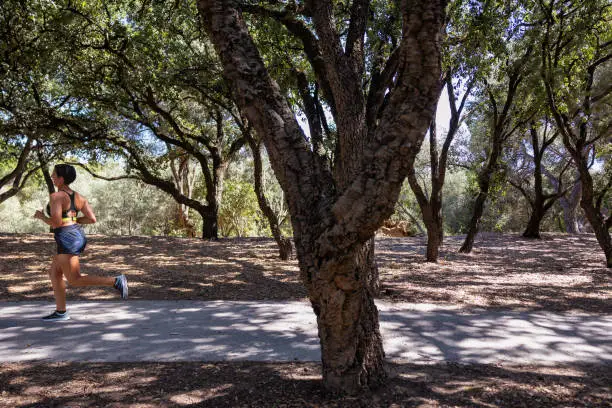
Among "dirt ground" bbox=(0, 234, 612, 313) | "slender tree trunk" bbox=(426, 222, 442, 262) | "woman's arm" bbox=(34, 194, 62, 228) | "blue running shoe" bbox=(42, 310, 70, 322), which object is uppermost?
"woman's arm" bbox=(34, 194, 62, 228)

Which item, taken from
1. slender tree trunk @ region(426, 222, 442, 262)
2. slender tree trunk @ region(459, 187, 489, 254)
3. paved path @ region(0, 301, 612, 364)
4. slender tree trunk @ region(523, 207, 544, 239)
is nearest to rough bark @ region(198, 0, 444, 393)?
paved path @ region(0, 301, 612, 364)

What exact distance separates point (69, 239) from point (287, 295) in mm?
3335

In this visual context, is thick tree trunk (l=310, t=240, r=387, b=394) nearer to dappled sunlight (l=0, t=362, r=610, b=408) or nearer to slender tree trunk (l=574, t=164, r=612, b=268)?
dappled sunlight (l=0, t=362, r=610, b=408)

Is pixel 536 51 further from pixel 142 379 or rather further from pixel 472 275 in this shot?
pixel 142 379

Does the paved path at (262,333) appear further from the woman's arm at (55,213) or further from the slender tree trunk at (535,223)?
the slender tree trunk at (535,223)

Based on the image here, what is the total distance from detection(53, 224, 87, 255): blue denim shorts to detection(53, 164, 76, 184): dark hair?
1.80ft

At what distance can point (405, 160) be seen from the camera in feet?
8.66

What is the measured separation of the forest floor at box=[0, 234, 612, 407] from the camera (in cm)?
328

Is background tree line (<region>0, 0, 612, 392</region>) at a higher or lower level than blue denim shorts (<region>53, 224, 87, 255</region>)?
higher

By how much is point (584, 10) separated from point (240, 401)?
31.3 ft

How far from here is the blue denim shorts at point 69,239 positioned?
5012 millimetres

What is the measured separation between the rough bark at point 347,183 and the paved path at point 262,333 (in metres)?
1.12

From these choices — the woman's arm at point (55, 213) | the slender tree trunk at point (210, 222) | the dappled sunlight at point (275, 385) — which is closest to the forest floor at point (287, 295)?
the dappled sunlight at point (275, 385)

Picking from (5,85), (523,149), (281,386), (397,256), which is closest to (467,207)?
(523,149)
